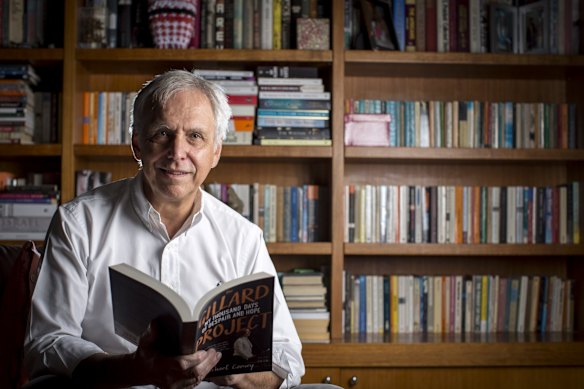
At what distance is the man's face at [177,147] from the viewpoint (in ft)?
5.49

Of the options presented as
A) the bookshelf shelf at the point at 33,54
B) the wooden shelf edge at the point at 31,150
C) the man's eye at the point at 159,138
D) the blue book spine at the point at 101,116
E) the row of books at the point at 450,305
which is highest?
the bookshelf shelf at the point at 33,54

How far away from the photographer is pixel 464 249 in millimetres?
2896

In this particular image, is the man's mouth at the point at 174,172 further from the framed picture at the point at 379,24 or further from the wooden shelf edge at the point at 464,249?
the framed picture at the point at 379,24

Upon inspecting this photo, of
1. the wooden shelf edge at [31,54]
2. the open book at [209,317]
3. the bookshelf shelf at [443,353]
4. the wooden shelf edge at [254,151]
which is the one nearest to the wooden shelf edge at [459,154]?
the wooden shelf edge at [254,151]

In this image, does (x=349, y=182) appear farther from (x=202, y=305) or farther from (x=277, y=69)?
(x=202, y=305)

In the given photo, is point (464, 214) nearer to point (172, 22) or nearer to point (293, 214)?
point (293, 214)

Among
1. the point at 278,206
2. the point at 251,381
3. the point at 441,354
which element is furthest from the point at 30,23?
the point at 441,354


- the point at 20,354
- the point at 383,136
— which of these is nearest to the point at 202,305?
the point at 20,354

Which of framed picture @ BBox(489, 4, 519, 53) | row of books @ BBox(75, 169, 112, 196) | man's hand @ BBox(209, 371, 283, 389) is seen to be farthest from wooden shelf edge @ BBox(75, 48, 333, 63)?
man's hand @ BBox(209, 371, 283, 389)

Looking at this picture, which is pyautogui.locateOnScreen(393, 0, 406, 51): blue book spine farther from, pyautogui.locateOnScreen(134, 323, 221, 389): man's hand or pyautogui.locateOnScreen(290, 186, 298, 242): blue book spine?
pyautogui.locateOnScreen(134, 323, 221, 389): man's hand

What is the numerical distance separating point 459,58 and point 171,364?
2036mm

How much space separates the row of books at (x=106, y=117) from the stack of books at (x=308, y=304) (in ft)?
2.99

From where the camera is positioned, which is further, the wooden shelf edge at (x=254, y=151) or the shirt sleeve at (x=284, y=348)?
the wooden shelf edge at (x=254, y=151)

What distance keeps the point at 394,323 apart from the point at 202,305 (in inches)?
73.9
